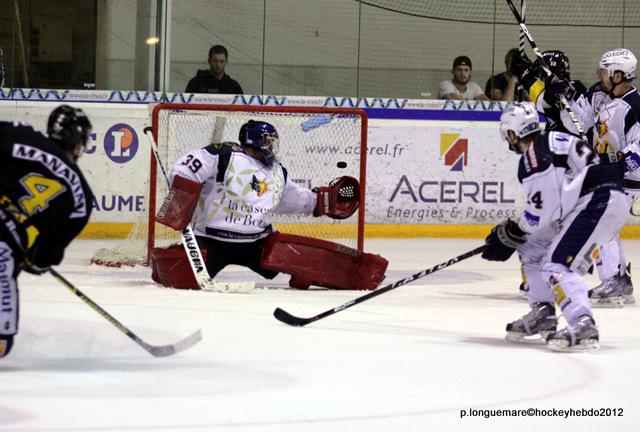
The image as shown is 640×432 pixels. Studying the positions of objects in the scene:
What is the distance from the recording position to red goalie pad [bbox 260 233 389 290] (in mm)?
6566

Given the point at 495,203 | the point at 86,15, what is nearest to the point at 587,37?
the point at 495,203

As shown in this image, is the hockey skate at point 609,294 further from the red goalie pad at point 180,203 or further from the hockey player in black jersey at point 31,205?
the hockey player in black jersey at point 31,205

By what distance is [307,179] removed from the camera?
8.77 metres

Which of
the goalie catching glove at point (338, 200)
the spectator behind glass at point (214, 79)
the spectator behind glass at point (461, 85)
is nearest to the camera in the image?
the goalie catching glove at point (338, 200)

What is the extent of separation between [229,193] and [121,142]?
8.03 feet

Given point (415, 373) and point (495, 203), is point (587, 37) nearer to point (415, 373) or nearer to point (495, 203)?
point (495, 203)

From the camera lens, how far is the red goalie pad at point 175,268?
6426 mm

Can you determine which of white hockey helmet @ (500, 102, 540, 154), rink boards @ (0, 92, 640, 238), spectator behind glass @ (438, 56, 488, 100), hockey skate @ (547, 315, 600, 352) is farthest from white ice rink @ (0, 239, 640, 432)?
spectator behind glass @ (438, 56, 488, 100)

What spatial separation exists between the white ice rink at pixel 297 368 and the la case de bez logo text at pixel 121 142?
2.43 metres

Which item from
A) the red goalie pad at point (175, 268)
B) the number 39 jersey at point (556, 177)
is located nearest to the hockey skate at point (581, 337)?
the number 39 jersey at point (556, 177)

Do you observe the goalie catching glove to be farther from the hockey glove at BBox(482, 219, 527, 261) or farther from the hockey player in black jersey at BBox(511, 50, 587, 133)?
the hockey glove at BBox(482, 219, 527, 261)

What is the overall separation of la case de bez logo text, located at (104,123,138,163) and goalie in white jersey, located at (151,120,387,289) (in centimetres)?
228

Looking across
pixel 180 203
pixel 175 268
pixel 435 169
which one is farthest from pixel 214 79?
pixel 175 268

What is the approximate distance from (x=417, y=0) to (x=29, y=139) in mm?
6749
